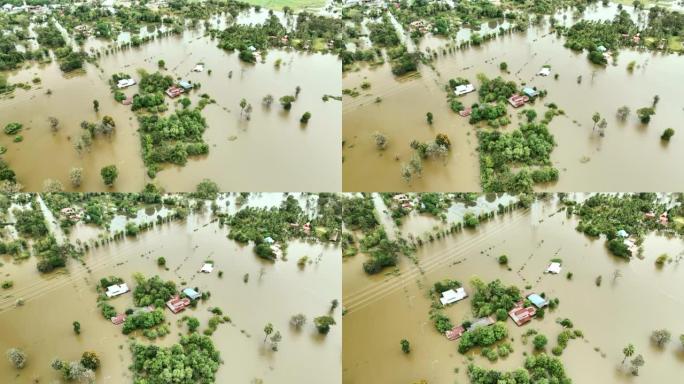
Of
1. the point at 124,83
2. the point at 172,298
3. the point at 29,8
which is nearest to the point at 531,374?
the point at 172,298

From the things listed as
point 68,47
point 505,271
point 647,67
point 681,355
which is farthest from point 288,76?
point 681,355

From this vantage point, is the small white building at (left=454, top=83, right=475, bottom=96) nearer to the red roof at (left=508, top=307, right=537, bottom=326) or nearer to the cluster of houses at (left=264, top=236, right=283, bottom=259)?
the cluster of houses at (left=264, top=236, right=283, bottom=259)

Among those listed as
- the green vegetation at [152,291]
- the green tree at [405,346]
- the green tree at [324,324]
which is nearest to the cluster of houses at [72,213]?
the green vegetation at [152,291]

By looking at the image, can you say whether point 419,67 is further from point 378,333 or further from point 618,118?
point 378,333

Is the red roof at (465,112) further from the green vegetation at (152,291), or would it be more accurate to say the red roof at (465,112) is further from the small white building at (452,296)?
the green vegetation at (152,291)

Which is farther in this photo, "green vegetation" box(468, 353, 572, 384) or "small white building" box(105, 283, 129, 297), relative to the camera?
"small white building" box(105, 283, 129, 297)

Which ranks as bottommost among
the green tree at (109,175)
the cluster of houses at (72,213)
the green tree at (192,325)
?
the green tree at (192,325)

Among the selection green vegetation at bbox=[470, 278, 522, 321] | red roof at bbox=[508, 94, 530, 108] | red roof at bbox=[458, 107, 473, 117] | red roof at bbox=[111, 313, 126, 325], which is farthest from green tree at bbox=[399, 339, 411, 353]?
red roof at bbox=[508, 94, 530, 108]
